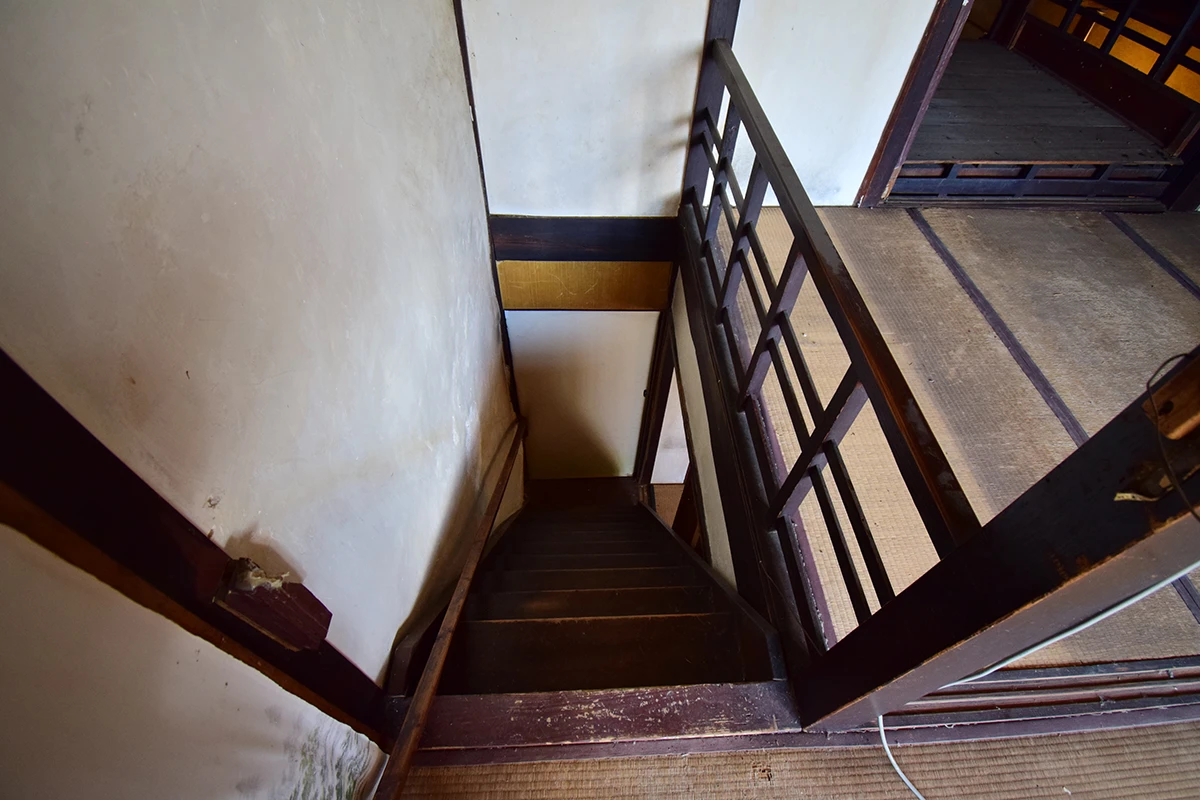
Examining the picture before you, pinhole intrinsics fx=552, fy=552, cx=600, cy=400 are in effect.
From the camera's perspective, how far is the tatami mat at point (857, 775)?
1230 mm

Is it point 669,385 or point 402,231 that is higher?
point 402,231

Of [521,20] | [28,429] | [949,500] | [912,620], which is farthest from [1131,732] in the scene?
[521,20]

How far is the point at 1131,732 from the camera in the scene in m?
1.35

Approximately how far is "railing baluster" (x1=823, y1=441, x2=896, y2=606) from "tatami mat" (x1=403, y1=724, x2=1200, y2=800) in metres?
0.51

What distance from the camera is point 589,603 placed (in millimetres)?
2037

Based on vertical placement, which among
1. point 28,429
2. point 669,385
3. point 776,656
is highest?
point 28,429

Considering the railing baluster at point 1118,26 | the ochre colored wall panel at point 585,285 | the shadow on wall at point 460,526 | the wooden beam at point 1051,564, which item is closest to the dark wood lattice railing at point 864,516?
the wooden beam at point 1051,564

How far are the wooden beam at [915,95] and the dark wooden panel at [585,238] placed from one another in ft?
3.14

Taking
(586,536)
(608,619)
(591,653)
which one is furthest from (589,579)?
(586,536)

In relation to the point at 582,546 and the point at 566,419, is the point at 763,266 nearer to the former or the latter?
the point at 582,546

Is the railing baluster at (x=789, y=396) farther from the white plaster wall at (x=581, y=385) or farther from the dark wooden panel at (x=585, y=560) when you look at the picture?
the white plaster wall at (x=581, y=385)

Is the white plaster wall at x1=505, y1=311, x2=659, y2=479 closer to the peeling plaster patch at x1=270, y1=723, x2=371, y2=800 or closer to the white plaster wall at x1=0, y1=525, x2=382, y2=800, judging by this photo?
the peeling plaster patch at x1=270, y1=723, x2=371, y2=800

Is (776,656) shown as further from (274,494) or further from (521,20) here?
(521,20)

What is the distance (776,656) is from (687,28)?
7.18 ft
